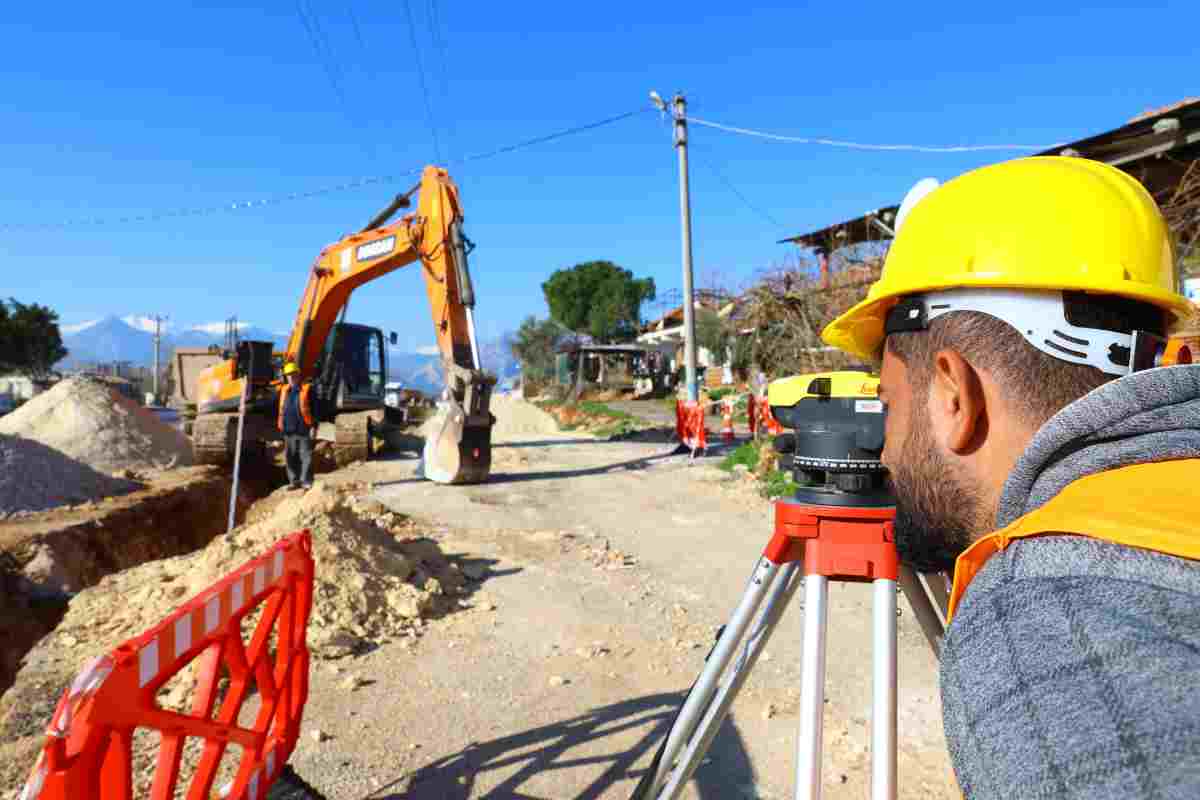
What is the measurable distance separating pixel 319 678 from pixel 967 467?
385cm

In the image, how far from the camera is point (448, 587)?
17.9ft

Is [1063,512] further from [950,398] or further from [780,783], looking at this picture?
[780,783]

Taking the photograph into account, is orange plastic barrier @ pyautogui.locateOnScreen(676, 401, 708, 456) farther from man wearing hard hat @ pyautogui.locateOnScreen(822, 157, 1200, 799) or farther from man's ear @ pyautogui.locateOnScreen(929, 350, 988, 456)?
man's ear @ pyautogui.locateOnScreen(929, 350, 988, 456)

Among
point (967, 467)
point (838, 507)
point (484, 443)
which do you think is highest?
point (967, 467)

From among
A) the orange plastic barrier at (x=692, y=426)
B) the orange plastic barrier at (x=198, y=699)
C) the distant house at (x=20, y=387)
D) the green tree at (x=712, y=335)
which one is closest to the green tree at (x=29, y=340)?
the distant house at (x=20, y=387)

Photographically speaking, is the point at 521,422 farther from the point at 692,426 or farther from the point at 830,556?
the point at 830,556

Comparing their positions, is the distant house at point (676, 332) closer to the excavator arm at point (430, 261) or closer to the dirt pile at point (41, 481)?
the excavator arm at point (430, 261)

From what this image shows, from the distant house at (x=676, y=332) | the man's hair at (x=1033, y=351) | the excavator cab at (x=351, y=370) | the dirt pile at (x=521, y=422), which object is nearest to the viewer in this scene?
the man's hair at (x=1033, y=351)

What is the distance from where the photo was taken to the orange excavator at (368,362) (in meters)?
10.4

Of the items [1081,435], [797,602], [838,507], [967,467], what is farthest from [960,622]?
[797,602]

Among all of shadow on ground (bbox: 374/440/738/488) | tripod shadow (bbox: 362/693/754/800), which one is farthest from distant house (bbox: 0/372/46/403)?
tripod shadow (bbox: 362/693/754/800)

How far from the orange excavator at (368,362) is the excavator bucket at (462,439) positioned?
2cm

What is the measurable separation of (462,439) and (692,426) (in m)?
4.64

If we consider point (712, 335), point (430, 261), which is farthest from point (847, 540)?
point (712, 335)
